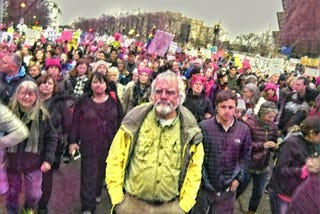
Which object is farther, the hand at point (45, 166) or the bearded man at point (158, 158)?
the hand at point (45, 166)

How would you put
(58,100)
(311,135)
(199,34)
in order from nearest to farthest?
(311,135) → (58,100) → (199,34)

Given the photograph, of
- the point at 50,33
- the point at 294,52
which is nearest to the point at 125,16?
the point at 294,52

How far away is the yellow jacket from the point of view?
3193mm

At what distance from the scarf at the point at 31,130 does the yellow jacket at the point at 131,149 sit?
122 centimetres

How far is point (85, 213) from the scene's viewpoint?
5.21 m

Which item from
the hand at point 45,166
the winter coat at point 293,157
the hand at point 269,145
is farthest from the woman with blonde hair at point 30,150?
the hand at point 269,145

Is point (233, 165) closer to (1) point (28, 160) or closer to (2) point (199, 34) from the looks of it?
(1) point (28, 160)

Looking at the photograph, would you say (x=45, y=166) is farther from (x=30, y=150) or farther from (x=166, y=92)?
(x=166, y=92)

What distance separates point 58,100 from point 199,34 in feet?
225

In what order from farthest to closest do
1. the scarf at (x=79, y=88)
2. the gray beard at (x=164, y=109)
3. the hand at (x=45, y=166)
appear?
1. the scarf at (x=79, y=88)
2. the hand at (x=45, y=166)
3. the gray beard at (x=164, y=109)

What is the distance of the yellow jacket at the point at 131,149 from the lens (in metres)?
3.19

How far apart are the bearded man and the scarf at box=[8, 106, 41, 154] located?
4.00 feet

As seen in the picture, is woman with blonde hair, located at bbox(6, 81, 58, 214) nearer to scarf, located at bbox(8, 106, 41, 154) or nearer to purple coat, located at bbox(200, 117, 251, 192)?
scarf, located at bbox(8, 106, 41, 154)

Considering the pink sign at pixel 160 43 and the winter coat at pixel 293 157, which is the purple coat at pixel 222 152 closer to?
the winter coat at pixel 293 157
